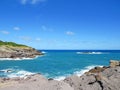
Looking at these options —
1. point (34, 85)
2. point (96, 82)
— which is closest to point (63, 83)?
point (34, 85)

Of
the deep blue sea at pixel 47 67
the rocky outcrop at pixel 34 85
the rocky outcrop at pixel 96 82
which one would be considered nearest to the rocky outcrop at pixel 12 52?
the deep blue sea at pixel 47 67

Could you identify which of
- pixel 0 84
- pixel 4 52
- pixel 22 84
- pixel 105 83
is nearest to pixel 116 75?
pixel 105 83

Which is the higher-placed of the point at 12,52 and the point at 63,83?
the point at 12,52

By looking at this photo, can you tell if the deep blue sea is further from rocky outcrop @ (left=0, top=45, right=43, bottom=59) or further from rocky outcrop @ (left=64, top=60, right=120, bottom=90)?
rocky outcrop @ (left=64, top=60, right=120, bottom=90)

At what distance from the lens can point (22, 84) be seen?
11156 millimetres

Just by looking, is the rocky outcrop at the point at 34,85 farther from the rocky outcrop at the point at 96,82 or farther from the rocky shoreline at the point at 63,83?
the rocky outcrop at the point at 96,82

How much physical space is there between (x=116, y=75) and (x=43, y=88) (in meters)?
5.18

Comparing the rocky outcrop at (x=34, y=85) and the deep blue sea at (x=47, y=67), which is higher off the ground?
the rocky outcrop at (x=34, y=85)

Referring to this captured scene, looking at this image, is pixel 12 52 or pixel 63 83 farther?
pixel 12 52

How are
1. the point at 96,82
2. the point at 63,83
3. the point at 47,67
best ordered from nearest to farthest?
the point at 63,83
the point at 96,82
the point at 47,67

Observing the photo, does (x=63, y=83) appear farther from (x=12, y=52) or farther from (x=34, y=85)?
(x=12, y=52)

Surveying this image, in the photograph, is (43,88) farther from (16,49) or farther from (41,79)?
(16,49)

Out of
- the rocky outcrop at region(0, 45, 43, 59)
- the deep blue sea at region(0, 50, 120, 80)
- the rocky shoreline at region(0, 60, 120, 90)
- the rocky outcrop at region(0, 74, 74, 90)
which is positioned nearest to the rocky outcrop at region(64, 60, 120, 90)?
the rocky shoreline at region(0, 60, 120, 90)

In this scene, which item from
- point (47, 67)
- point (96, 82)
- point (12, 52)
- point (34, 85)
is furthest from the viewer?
point (12, 52)
